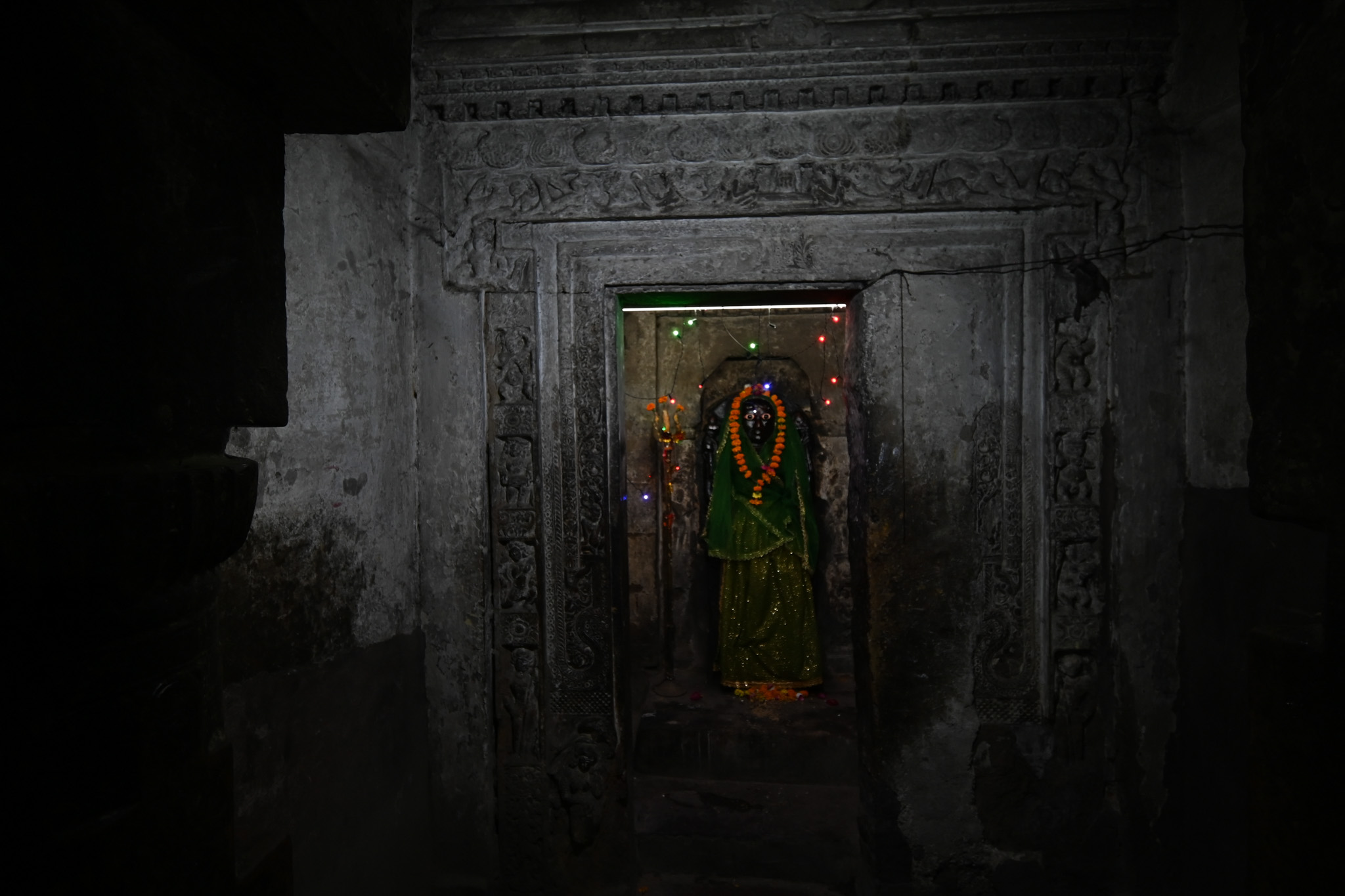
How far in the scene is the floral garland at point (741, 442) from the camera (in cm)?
514

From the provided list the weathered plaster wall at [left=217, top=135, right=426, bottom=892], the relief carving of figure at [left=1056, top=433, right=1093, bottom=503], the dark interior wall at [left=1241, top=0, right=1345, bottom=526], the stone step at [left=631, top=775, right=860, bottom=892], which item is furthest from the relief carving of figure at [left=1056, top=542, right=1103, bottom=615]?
the weathered plaster wall at [left=217, top=135, right=426, bottom=892]

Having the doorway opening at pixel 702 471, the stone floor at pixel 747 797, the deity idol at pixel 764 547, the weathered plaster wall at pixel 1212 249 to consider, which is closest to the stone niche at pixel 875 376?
the weathered plaster wall at pixel 1212 249

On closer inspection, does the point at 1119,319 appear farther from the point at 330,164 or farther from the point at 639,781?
the point at 639,781

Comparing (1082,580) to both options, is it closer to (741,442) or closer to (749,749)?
(749,749)

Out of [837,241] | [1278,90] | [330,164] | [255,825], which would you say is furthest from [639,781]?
[1278,90]

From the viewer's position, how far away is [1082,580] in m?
2.72

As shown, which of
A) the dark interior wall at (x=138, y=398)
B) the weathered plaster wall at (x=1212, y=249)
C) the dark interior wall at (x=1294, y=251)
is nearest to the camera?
the dark interior wall at (x=138, y=398)

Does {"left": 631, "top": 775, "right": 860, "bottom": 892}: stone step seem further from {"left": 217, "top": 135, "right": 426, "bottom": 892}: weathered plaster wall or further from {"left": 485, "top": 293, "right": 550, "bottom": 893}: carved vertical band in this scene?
{"left": 217, "top": 135, "right": 426, "bottom": 892}: weathered plaster wall

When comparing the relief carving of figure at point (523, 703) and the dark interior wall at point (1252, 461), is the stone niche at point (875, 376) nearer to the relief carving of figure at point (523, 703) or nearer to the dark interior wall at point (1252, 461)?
the relief carving of figure at point (523, 703)

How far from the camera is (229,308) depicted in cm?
85

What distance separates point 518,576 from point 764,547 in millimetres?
2668

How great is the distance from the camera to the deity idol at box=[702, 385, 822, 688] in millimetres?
5129

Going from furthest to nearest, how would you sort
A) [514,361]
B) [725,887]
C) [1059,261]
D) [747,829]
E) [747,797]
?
[747,797]
[747,829]
[725,887]
[514,361]
[1059,261]

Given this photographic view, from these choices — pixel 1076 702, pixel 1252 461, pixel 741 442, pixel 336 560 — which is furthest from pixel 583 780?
pixel 741 442
